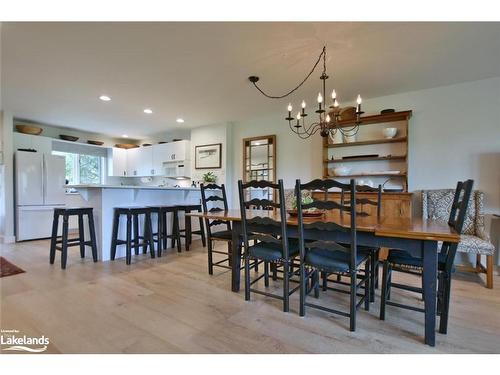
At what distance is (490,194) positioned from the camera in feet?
10.8

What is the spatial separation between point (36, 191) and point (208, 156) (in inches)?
130

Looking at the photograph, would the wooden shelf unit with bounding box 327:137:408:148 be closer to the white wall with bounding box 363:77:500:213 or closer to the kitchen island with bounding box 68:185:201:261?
the white wall with bounding box 363:77:500:213

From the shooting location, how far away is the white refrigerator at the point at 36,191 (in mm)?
4734

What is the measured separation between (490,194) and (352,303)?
2848mm

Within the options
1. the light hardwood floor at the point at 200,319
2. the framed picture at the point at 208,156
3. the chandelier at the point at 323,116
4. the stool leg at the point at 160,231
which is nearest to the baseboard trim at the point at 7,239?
the light hardwood floor at the point at 200,319

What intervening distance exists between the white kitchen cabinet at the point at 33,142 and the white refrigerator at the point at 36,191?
1.07 ft

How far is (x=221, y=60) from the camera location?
2822 mm

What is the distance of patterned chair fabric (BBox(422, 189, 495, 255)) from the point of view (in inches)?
106

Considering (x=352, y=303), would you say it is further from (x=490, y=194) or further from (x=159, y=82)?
(x=159, y=82)

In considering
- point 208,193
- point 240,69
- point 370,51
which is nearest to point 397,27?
point 370,51

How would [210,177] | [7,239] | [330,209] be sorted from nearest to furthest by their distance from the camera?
[330,209], [7,239], [210,177]

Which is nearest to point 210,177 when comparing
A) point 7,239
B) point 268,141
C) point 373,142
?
point 268,141

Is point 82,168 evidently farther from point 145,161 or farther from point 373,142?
point 373,142

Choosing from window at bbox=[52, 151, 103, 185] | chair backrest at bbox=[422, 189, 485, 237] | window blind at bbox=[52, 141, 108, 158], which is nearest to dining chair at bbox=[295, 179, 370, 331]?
chair backrest at bbox=[422, 189, 485, 237]
